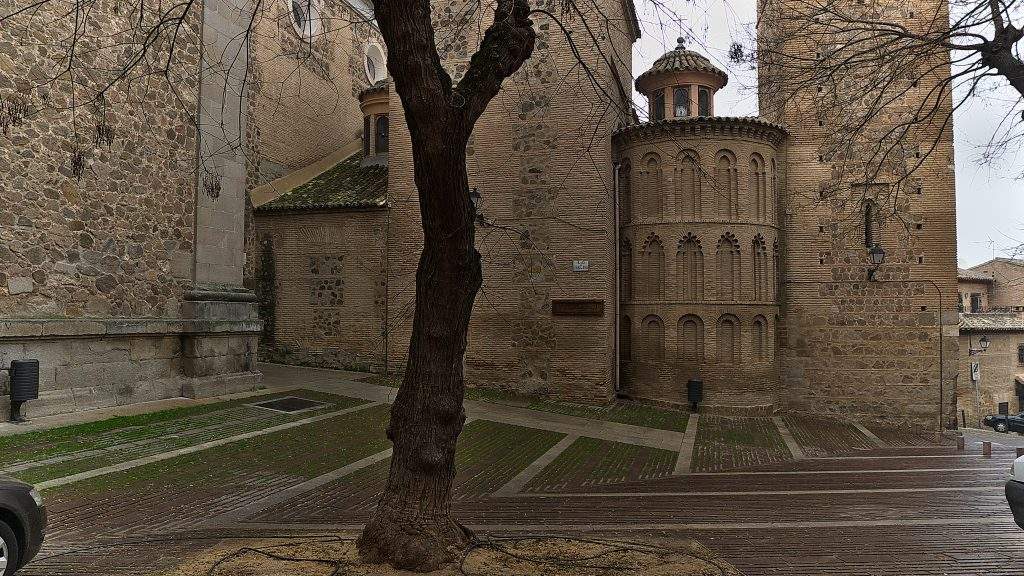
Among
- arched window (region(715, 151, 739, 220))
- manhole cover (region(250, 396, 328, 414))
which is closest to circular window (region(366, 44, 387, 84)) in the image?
arched window (region(715, 151, 739, 220))

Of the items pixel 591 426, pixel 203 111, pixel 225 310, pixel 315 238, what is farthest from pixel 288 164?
pixel 591 426

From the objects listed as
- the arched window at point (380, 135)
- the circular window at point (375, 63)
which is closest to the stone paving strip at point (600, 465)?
the arched window at point (380, 135)

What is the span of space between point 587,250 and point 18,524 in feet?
35.2

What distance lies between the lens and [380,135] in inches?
719

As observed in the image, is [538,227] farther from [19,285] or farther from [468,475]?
[19,285]

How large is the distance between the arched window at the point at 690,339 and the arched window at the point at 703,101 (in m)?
5.37

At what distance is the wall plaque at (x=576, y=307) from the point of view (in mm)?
12984

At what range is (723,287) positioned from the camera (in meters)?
13.5

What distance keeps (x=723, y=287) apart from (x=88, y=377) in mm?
12232

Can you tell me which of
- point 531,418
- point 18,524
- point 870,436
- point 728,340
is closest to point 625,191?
point 728,340

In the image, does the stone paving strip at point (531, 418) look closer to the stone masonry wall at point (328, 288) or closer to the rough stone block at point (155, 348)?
the stone masonry wall at point (328, 288)

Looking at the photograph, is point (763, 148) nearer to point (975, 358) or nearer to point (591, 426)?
point (591, 426)

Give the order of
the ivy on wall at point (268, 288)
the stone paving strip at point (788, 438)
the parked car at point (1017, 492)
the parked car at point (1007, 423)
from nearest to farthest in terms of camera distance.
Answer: the parked car at point (1017, 492) → the stone paving strip at point (788, 438) → the ivy on wall at point (268, 288) → the parked car at point (1007, 423)

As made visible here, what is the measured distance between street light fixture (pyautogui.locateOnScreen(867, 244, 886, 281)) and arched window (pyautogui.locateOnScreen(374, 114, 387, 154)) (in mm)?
13544
